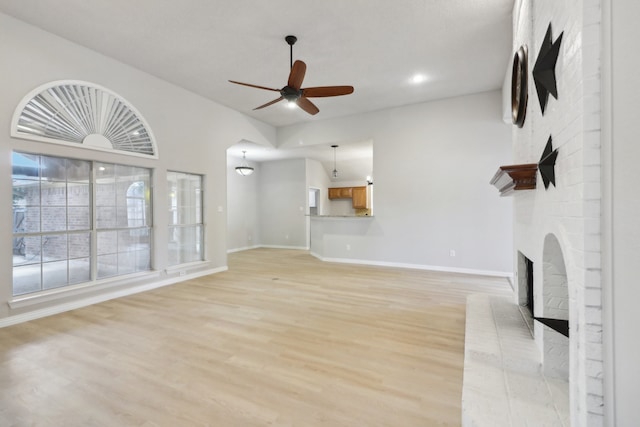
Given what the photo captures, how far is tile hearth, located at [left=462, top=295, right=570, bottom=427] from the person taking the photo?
4.54 ft

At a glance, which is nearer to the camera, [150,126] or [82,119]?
[82,119]

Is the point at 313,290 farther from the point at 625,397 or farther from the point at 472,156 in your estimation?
the point at 472,156

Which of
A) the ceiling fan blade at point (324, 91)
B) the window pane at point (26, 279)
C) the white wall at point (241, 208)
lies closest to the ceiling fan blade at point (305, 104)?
the ceiling fan blade at point (324, 91)

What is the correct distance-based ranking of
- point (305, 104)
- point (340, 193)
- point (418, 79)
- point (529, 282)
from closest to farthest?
point (529, 282), point (305, 104), point (418, 79), point (340, 193)

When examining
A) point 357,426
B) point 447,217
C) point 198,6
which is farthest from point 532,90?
point 447,217

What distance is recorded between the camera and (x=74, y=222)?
371 centimetres

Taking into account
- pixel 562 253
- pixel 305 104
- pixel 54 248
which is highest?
pixel 305 104

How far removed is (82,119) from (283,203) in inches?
233

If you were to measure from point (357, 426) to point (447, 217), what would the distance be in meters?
4.66

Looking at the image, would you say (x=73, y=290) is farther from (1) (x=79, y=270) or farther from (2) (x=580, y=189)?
(2) (x=580, y=189)

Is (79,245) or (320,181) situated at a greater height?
(320,181)

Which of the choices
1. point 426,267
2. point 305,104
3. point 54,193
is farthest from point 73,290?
point 426,267

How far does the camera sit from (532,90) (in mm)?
2055

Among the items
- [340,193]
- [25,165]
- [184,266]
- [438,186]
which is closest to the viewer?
[25,165]
